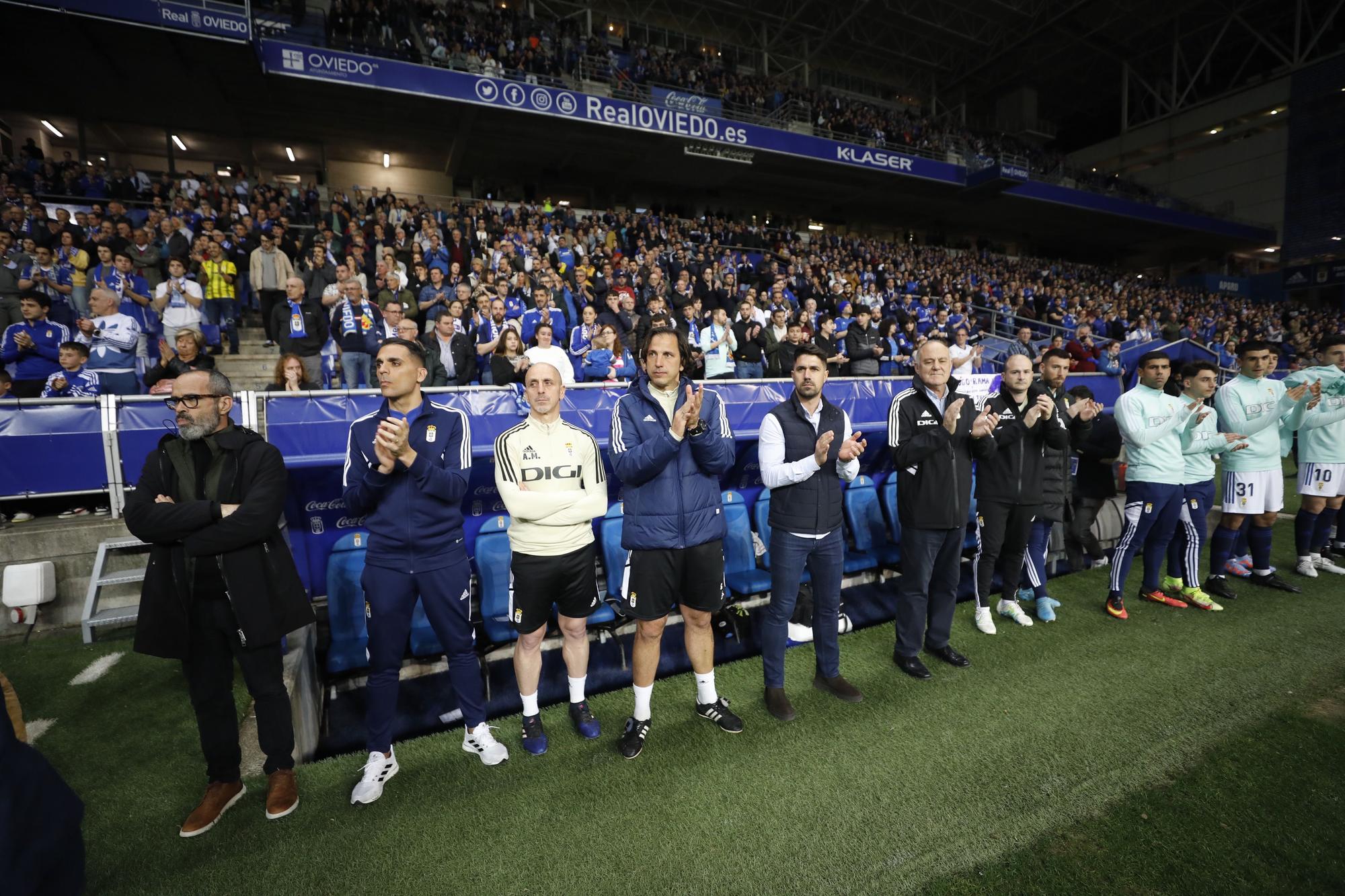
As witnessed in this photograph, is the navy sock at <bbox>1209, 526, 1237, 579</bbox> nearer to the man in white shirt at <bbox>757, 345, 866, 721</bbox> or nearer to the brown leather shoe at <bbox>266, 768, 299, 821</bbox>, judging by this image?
the man in white shirt at <bbox>757, 345, 866, 721</bbox>

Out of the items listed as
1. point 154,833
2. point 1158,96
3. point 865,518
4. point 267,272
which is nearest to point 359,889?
point 154,833

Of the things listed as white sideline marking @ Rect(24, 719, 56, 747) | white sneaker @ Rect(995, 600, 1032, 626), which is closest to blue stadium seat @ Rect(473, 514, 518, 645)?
white sideline marking @ Rect(24, 719, 56, 747)

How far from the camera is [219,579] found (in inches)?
95.5

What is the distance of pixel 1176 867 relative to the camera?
85.6 inches

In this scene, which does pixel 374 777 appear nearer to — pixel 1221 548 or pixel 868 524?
pixel 868 524

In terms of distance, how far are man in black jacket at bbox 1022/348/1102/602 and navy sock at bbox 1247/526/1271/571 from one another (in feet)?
5.56

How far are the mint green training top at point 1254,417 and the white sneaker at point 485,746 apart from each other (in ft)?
18.8

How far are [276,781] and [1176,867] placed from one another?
3542mm

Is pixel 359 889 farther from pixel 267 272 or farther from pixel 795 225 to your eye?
pixel 795 225

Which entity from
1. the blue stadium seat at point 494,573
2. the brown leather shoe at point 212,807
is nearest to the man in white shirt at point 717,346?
the blue stadium seat at point 494,573

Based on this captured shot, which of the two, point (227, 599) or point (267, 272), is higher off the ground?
point (267, 272)

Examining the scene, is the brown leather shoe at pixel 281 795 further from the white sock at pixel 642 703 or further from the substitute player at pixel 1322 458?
the substitute player at pixel 1322 458

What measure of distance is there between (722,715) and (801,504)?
117cm

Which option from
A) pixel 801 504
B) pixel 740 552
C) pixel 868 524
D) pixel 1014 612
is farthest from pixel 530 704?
pixel 1014 612
